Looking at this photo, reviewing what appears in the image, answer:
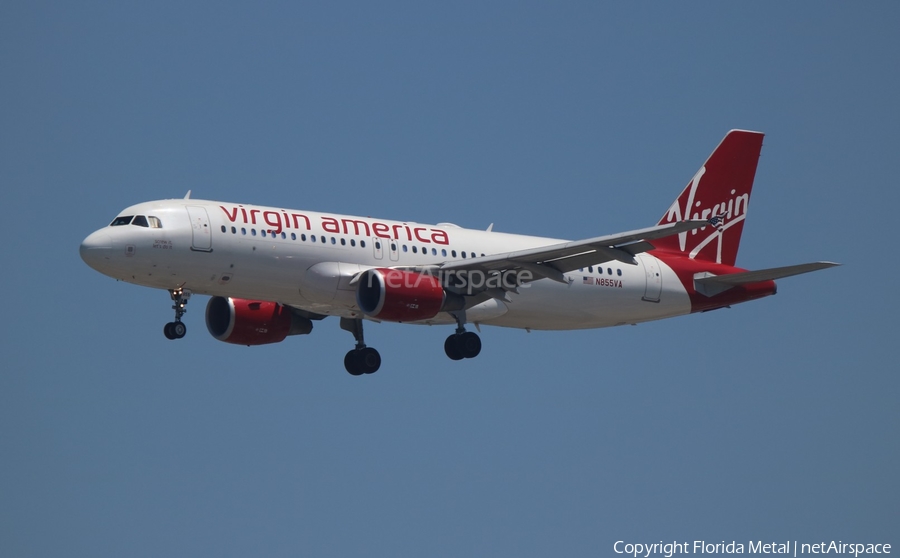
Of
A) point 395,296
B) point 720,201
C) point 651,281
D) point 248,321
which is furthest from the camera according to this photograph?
point 720,201

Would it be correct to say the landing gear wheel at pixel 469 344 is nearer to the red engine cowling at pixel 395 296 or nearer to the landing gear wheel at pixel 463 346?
the landing gear wheel at pixel 463 346

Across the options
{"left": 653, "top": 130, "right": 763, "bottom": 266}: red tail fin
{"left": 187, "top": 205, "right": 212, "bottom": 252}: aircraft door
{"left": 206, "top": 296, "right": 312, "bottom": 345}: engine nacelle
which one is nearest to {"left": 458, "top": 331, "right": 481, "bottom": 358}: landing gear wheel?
{"left": 206, "top": 296, "right": 312, "bottom": 345}: engine nacelle

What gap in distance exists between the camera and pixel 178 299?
42500 millimetres

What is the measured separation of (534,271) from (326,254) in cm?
680

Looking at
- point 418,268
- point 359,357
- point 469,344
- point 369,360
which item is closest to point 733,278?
point 469,344

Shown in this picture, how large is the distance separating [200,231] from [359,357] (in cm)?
947

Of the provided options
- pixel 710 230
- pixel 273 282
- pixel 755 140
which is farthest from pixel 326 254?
pixel 755 140

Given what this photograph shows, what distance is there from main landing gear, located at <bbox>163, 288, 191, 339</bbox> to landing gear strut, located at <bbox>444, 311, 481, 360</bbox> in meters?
9.15

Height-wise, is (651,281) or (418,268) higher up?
(651,281)

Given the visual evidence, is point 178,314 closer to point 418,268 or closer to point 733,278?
point 418,268

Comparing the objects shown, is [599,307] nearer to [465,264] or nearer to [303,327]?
[465,264]

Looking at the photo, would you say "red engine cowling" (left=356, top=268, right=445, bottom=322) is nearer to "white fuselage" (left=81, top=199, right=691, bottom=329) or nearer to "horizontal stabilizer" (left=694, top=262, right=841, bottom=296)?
"white fuselage" (left=81, top=199, right=691, bottom=329)

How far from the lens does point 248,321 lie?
157 feet

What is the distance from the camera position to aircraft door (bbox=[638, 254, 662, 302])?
49.2 metres
